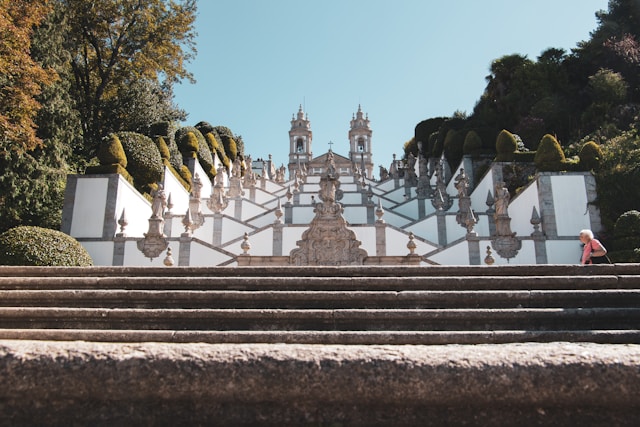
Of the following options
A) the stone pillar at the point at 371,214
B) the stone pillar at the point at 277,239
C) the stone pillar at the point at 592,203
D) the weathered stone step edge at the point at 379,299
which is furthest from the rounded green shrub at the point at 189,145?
the weathered stone step edge at the point at 379,299

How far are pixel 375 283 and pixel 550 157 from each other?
13882 mm

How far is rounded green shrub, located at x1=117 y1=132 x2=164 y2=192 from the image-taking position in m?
19.6

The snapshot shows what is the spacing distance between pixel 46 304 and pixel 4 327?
1.47 feet

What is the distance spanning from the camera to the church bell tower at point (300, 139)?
61906mm

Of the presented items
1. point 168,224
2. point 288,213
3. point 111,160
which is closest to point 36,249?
point 111,160

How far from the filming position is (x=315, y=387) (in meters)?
3.18

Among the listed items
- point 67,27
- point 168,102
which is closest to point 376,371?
point 67,27

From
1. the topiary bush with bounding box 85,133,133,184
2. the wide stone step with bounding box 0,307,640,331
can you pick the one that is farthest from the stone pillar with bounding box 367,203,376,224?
the wide stone step with bounding box 0,307,640,331

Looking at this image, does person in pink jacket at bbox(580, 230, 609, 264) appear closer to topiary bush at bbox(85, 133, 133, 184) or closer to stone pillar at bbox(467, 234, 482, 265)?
stone pillar at bbox(467, 234, 482, 265)

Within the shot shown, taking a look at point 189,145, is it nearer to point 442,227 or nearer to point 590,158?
point 442,227

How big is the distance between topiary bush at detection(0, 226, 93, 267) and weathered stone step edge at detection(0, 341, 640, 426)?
7.76 m

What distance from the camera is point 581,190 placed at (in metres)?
16.5

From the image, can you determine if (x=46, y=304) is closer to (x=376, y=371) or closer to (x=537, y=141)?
(x=376, y=371)

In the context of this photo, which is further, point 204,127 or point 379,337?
point 204,127
